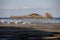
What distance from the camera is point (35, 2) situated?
1520mm

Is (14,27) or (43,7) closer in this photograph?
(14,27)

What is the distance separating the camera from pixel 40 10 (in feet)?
4.96

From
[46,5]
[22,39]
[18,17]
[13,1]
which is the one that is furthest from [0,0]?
[22,39]

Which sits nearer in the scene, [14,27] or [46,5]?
[14,27]

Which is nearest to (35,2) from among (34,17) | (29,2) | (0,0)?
(29,2)

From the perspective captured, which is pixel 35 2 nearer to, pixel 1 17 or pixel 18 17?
pixel 18 17

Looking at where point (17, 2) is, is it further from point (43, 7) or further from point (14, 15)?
point (43, 7)

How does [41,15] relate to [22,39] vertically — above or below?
above

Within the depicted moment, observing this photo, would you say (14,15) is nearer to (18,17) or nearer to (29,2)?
(18,17)

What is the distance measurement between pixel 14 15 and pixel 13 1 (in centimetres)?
16

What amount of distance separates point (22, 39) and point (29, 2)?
0.62 meters

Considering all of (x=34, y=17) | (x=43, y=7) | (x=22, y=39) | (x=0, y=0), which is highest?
(x=0, y=0)

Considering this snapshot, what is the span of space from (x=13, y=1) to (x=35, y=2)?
0.25 metres

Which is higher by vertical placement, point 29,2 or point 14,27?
point 29,2
